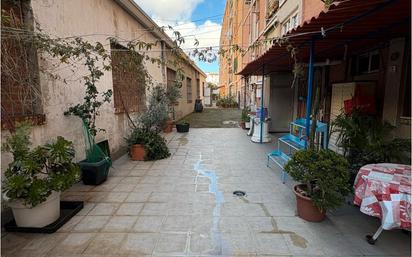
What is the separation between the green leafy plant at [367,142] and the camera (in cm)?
307

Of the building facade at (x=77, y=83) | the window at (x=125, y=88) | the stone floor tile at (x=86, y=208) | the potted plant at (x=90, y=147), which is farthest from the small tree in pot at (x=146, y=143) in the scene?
the stone floor tile at (x=86, y=208)

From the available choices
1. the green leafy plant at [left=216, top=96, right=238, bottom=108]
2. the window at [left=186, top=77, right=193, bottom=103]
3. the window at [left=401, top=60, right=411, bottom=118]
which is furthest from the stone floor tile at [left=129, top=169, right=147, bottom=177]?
the green leafy plant at [left=216, top=96, right=238, bottom=108]

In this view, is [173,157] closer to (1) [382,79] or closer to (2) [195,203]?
(2) [195,203]

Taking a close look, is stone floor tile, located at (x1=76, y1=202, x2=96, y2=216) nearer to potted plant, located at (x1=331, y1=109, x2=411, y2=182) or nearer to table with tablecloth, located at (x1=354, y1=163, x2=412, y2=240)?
table with tablecloth, located at (x1=354, y1=163, x2=412, y2=240)

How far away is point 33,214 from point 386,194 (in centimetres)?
342

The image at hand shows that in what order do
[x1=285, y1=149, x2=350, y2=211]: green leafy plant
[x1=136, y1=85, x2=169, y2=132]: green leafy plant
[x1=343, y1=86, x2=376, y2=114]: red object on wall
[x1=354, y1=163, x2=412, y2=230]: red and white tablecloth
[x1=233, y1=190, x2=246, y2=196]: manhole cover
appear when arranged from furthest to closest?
[x1=136, y1=85, x2=169, y2=132]: green leafy plant → [x1=343, y1=86, x2=376, y2=114]: red object on wall → [x1=233, y1=190, x2=246, y2=196]: manhole cover → [x1=285, y1=149, x2=350, y2=211]: green leafy plant → [x1=354, y1=163, x2=412, y2=230]: red and white tablecloth

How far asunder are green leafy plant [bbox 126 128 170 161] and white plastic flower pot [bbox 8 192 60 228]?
2664mm

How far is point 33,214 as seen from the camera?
2.45 m

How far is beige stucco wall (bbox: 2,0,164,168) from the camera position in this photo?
325 centimetres

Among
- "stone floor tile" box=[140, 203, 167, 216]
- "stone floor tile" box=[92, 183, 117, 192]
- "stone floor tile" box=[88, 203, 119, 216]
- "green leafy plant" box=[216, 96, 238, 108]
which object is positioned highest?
"green leafy plant" box=[216, 96, 238, 108]

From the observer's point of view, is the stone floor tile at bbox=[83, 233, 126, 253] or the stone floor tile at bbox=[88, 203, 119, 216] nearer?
the stone floor tile at bbox=[83, 233, 126, 253]

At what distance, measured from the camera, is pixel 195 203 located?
311cm

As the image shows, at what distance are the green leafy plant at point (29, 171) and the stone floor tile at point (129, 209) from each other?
706mm

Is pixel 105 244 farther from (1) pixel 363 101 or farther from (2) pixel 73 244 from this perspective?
(1) pixel 363 101
